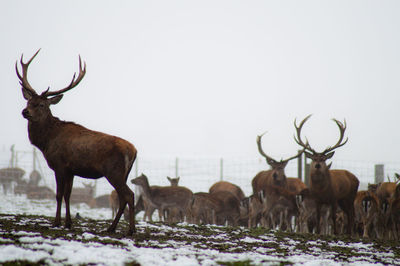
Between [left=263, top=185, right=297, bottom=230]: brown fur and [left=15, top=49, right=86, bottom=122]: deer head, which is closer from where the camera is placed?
[left=15, top=49, right=86, bottom=122]: deer head

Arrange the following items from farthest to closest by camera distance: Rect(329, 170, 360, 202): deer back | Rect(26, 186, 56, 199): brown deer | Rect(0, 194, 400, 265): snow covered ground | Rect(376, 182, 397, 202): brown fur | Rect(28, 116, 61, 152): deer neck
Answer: Rect(26, 186, 56, 199): brown deer
Rect(376, 182, 397, 202): brown fur
Rect(329, 170, 360, 202): deer back
Rect(28, 116, 61, 152): deer neck
Rect(0, 194, 400, 265): snow covered ground

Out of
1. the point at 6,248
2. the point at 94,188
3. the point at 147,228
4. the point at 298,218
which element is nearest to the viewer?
the point at 6,248

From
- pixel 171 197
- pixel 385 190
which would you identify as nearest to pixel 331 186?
pixel 385 190

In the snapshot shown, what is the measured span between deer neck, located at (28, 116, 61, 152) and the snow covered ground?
1.26 m

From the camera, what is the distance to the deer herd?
6796 millimetres

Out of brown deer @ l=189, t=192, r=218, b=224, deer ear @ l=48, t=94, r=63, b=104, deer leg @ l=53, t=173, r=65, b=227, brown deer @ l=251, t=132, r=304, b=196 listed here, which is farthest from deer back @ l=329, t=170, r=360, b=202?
deer ear @ l=48, t=94, r=63, b=104

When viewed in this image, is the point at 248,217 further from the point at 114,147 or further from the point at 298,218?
the point at 114,147

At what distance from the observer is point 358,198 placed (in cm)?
1170

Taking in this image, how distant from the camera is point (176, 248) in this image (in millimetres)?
5938

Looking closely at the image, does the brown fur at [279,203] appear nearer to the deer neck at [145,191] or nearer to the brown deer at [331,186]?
the brown deer at [331,186]

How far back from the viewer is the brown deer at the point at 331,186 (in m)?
10.6

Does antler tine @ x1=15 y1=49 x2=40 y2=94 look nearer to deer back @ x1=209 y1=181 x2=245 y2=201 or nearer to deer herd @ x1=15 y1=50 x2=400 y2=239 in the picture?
deer herd @ x1=15 y1=50 x2=400 y2=239

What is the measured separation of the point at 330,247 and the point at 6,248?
4862 millimetres

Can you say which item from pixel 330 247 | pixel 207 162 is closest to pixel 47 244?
pixel 330 247
